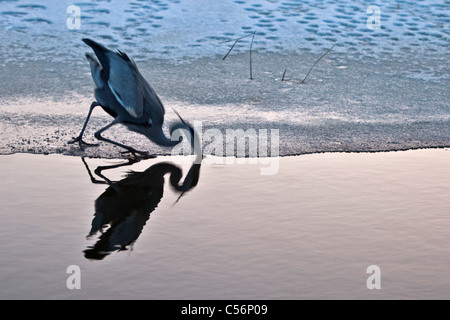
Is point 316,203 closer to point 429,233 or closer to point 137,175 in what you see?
point 429,233

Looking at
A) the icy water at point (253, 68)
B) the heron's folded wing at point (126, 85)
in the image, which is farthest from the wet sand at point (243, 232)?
the icy water at point (253, 68)

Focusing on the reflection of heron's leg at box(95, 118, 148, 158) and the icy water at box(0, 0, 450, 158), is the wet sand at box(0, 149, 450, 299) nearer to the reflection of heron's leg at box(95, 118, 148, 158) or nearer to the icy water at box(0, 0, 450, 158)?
the reflection of heron's leg at box(95, 118, 148, 158)

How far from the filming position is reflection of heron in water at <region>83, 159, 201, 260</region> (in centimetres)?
392

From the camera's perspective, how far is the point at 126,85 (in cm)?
539

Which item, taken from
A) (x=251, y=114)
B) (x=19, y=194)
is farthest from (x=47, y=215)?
(x=251, y=114)

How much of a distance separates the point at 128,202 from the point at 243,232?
2.95 feet

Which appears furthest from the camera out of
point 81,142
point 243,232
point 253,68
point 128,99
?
point 253,68

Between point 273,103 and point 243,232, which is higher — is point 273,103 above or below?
below

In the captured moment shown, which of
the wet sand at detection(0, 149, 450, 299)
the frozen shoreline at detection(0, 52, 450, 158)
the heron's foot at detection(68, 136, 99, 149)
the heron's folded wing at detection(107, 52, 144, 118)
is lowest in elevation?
the frozen shoreline at detection(0, 52, 450, 158)

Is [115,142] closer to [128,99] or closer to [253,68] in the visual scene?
[128,99]

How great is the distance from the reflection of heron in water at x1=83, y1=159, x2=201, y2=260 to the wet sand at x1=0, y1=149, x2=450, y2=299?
2 centimetres

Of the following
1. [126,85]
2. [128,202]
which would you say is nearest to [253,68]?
[126,85]

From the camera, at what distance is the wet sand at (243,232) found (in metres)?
3.40

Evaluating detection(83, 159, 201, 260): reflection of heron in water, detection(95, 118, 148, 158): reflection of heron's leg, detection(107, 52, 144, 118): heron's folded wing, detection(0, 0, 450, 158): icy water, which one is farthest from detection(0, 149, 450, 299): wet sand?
detection(0, 0, 450, 158): icy water
